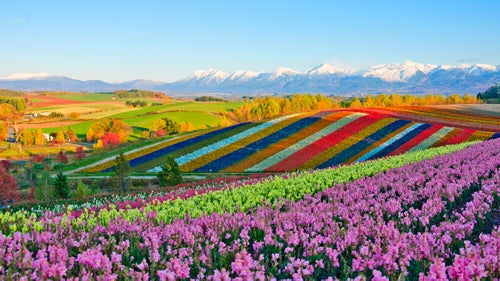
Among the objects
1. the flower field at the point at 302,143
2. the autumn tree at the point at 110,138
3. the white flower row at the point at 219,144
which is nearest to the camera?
the flower field at the point at 302,143

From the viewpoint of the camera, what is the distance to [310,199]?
10.8 metres

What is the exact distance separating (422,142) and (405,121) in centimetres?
1266

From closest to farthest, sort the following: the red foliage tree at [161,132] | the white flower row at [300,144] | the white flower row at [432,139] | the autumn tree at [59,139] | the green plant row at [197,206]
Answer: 1. the green plant row at [197,206]
2. the white flower row at [300,144]
3. the white flower row at [432,139]
4. the autumn tree at [59,139]
5. the red foliage tree at [161,132]

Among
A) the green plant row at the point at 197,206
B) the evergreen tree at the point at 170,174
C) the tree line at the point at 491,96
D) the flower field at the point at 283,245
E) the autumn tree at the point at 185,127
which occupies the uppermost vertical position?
the tree line at the point at 491,96

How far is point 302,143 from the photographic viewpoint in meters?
47.4

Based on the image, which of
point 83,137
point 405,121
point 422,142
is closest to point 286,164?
point 422,142

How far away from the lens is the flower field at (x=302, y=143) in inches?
1634

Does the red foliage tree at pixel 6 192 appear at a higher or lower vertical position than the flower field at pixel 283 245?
lower

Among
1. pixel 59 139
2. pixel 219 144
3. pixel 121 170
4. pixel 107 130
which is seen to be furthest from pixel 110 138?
pixel 121 170

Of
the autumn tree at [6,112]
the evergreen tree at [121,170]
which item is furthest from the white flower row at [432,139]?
the autumn tree at [6,112]

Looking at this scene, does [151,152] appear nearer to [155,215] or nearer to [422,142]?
[422,142]

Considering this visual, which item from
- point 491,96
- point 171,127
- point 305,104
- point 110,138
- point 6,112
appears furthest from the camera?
point 6,112

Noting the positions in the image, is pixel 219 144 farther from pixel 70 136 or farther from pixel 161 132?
pixel 70 136

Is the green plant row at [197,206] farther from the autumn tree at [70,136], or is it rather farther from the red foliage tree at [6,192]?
the autumn tree at [70,136]
